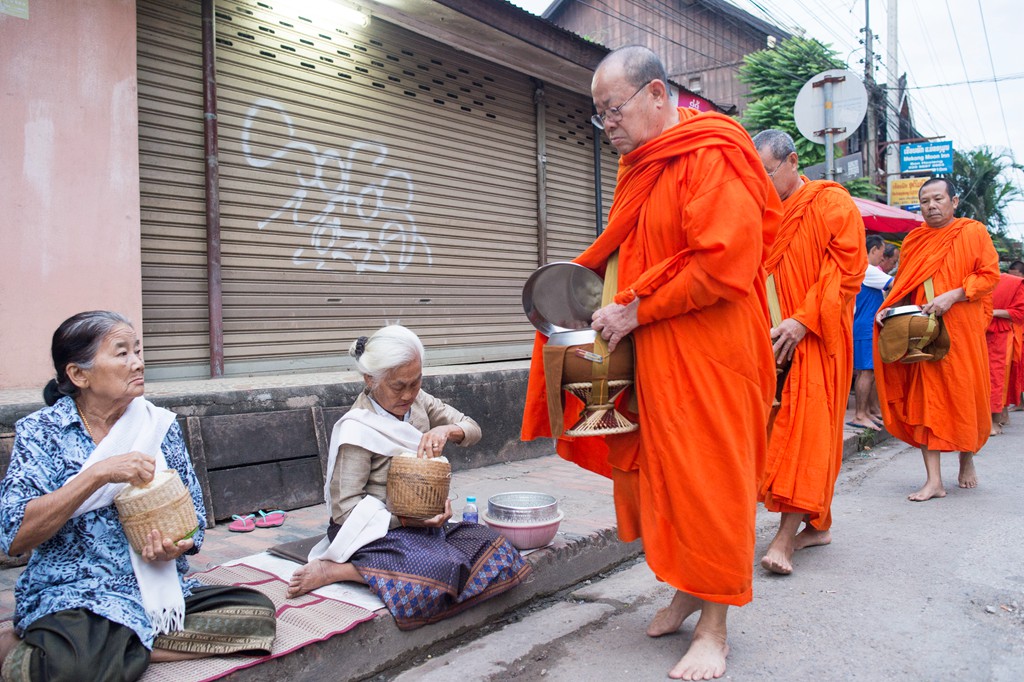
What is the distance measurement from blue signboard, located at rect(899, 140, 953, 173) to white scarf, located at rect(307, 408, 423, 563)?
869 inches

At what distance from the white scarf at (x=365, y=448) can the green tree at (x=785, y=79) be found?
588 inches

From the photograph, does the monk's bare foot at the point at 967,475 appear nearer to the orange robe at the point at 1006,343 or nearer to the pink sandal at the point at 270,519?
the orange robe at the point at 1006,343

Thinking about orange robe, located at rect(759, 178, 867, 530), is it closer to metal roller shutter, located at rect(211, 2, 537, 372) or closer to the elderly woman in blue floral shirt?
the elderly woman in blue floral shirt

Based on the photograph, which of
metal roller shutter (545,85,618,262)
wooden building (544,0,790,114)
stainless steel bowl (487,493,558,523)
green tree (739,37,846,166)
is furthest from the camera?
wooden building (544,0,790,114)

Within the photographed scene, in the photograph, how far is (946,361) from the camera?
539 cm

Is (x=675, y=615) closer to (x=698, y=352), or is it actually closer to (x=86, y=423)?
(x=698, y=352)

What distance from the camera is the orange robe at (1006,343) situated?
8203mm

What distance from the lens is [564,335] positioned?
2.80 meters

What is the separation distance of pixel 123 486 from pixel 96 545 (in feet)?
0.64

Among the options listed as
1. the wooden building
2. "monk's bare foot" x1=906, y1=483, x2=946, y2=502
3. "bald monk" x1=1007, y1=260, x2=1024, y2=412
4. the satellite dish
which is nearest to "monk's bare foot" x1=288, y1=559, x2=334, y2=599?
"monk's bare foot" x1=906, y1=483, x2=946, y2=502

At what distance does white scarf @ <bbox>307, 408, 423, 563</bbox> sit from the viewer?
3029 millimetres

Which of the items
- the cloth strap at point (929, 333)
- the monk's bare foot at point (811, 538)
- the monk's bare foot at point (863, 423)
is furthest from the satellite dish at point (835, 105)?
the monk's bare foot at point (811, 538)

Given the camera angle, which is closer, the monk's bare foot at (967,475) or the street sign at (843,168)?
the monk's bare foot at (967,475)

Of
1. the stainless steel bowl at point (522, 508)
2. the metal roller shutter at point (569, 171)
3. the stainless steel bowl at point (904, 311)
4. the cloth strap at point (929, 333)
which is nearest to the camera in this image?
the stainless steel bowl at point (522, 508)
